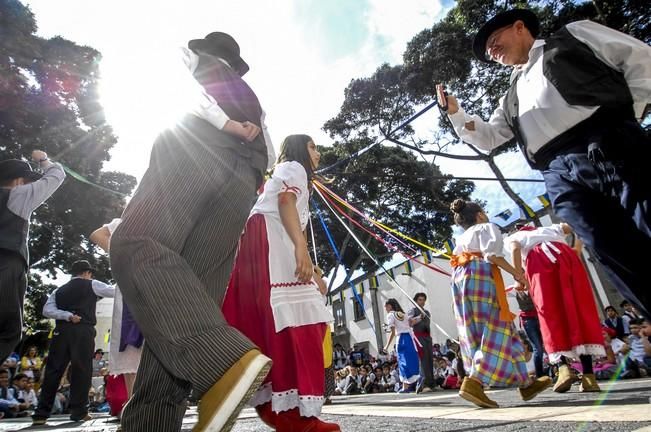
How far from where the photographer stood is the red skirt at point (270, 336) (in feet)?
6.45

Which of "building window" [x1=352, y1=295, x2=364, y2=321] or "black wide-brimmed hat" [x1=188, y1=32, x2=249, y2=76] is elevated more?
"building window" [x1=352, y1=295, x2=364, y2=321]

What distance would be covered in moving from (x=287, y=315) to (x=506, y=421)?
113 cm

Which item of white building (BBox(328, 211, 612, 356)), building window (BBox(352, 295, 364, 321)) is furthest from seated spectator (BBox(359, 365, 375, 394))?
building window (BBox(352, 295, 364, 321))

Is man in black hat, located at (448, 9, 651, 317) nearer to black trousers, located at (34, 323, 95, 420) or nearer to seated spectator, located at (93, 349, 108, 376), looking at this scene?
black trousers, located at (34, 323, 95, 420)

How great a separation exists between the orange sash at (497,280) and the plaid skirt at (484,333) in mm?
36

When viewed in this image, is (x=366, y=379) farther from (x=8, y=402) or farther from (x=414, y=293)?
(x=414, y=293)

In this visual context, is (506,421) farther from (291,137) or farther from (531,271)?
(531,271)

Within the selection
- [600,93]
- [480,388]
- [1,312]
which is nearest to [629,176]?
[600,93]

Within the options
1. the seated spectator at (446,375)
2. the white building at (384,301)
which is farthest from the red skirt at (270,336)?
the white building at (384,301)

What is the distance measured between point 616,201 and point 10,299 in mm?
3622

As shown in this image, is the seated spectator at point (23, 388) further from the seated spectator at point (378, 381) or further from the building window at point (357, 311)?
the building window at point (357, 311)

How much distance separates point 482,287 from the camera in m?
3.66

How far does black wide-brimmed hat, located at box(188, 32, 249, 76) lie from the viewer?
6.36 ft

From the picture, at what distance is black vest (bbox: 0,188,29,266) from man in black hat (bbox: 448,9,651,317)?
11.1ft
